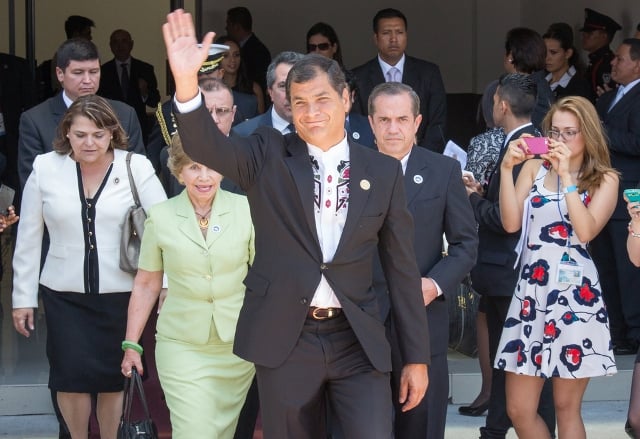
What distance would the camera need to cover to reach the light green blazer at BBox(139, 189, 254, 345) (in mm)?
4941

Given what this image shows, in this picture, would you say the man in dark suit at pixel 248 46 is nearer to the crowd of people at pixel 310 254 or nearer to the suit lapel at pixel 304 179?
the crowd of people at pixel 310 254

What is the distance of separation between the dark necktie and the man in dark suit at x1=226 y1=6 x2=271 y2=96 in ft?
4.01

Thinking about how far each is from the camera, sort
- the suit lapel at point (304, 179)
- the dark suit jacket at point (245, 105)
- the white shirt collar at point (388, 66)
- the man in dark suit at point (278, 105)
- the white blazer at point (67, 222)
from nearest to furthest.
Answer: the suit lapel at point (304, 179)
the white blazer at point (67, 222)
the man in dark suit at point (278, 105)
the dark suit jacket at point (245, 105)
the white shirt collar at point (388, 66)

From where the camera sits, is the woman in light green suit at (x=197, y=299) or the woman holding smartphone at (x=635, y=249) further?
the woman holding smartphone at (x=635, y=249)

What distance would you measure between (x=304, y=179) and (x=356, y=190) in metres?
0.18

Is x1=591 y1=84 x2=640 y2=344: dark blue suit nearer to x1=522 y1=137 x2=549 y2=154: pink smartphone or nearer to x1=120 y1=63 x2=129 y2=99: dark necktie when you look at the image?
x1=522 y1=137 x2=549 y2=154: pink smartphone

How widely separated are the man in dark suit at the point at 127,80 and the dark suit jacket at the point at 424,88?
3285mm

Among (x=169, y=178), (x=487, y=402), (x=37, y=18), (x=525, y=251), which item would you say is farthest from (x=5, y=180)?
(x=525, y=251)

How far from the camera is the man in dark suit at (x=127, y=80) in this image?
1107 cm

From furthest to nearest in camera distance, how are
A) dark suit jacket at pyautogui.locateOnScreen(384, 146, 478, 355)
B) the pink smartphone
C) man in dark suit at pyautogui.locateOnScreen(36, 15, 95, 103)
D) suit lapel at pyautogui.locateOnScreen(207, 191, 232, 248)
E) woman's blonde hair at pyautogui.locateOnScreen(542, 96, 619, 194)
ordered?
man in dark suit at pyautogui.locateOnScreen(36, 15, 95, 103)
woman's blonde hair at pyautogui.locateOnScreen(542, 96, 619, 194)
the pink smartphone
dark suit jacket at pyautogui.locateOnScreen(384, 146, 478, 355)
suit lapel at pyautogui.locateOnScreen(207, 191, 232, 248)

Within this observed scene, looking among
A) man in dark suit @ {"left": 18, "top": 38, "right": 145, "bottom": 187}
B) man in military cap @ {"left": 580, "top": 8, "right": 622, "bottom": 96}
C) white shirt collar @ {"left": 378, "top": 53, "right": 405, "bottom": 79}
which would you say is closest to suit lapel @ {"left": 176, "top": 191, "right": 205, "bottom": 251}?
man in dark suit @ {"left": 18, "top": 38, "right": 145, "bottom": 187}

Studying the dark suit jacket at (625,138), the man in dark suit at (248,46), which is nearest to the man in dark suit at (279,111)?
the dark suit jacket at (625,138)

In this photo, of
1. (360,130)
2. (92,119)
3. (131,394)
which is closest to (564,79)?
(360,130)

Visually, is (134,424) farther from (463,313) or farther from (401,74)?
(401,74)
